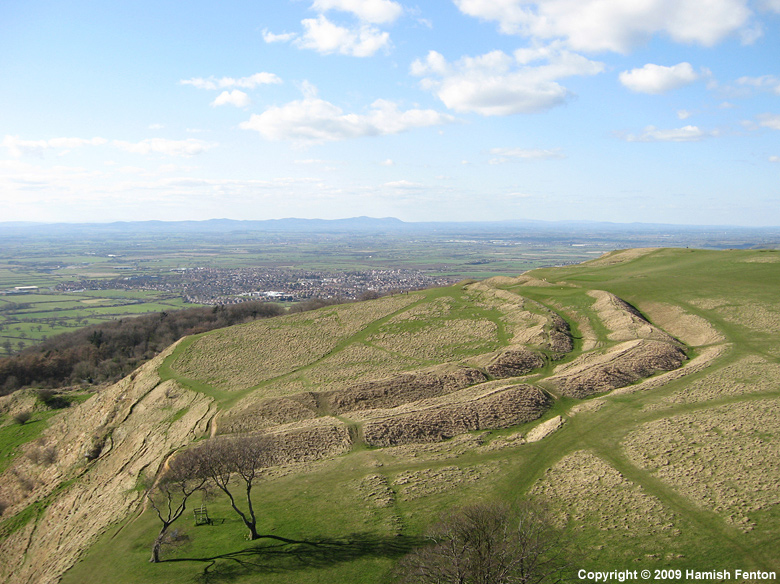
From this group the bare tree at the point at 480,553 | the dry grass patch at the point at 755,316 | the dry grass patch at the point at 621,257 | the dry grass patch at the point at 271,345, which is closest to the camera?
the bare tree at the point at 480,553

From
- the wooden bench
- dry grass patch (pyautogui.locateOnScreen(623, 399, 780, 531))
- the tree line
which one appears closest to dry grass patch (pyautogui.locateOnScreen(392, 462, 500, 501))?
the tree line

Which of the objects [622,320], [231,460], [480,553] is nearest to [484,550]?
[480,553]

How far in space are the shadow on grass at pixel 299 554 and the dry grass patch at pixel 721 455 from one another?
46.5 feet

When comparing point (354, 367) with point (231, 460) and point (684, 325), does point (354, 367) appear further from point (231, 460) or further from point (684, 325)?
point (684, 325)

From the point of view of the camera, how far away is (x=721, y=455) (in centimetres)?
2548

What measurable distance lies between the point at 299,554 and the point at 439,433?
14.1 m

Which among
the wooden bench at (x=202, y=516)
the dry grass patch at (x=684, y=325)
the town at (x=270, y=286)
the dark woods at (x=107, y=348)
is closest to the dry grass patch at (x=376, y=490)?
the wooden bench at (x=202, y=516)

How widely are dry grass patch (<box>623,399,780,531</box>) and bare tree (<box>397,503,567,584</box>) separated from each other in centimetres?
1104

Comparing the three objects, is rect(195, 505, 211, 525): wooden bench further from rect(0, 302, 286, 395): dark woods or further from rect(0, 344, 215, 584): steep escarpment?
rect(0, 302, 286, 395): dark woods

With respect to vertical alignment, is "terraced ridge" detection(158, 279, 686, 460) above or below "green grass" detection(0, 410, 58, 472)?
above

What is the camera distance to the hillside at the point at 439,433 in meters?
21.7

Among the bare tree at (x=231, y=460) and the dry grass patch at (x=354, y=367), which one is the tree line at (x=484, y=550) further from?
the dry grass patch at (x=354, y=367)

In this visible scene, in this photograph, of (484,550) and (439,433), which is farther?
(439,433)

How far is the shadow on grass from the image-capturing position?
21.0 meters
